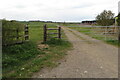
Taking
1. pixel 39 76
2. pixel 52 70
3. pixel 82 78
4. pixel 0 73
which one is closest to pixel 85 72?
pixel 82 78

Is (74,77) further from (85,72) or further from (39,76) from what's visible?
(39,76)

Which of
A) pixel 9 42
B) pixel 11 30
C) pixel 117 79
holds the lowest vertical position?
pixel 117 79

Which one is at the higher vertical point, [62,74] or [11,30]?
[11,30]

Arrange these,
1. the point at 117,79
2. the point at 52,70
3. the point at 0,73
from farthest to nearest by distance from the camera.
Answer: the point at 52,70
the point at 0,73
the point at 117,79

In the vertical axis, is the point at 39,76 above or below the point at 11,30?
below

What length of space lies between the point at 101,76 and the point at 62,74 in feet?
3.95

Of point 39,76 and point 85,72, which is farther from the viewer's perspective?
point 85,72

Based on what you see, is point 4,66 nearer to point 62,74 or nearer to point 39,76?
point 39,76

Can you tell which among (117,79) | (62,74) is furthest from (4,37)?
(117,79)

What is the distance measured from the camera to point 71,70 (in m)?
3.87

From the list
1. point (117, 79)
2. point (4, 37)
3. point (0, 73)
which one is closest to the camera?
point (117, 79)

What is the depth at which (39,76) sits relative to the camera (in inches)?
133

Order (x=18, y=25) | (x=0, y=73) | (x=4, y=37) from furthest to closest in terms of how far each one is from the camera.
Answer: (x=18, y=25) → (x=4, y=37) → (x=0, y=73)

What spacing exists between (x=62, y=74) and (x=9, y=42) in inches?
168
